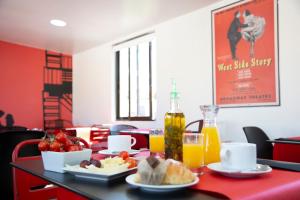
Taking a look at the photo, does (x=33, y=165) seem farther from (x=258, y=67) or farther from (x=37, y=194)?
(x=258, y=67)

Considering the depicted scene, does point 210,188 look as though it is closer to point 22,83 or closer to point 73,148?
point 73,148

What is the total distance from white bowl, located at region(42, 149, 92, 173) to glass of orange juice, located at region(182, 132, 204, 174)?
392 millimetres

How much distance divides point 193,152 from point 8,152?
Result: 1.86 m

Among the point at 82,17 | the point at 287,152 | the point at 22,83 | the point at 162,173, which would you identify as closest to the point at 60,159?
the point at 162,173

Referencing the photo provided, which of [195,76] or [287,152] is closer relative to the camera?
[287,152]

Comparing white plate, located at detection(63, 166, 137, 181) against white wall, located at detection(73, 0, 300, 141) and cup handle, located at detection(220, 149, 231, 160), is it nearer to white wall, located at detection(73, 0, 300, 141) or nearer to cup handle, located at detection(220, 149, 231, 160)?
cup handle, located at detection(220, 149, 231, 160)

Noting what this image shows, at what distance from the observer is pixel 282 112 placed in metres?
3.03

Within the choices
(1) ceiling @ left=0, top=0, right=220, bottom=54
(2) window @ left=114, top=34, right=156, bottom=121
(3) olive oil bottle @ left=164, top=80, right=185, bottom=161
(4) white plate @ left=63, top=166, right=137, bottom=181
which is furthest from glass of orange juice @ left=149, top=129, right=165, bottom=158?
(2) window @ left=114, top=34, right=156, bottom=121

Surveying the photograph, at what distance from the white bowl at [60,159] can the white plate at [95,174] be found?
2.7 inches

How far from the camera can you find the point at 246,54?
3.37 meters

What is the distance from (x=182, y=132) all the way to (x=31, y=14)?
384cm

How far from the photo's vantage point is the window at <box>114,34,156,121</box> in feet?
15.6

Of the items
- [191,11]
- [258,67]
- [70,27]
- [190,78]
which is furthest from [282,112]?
[70,27]

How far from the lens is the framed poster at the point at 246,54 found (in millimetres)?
3135
